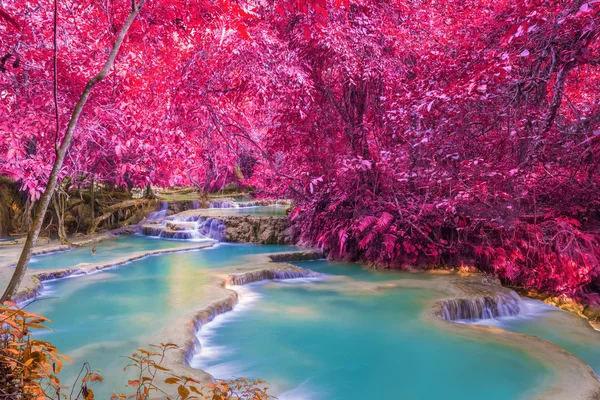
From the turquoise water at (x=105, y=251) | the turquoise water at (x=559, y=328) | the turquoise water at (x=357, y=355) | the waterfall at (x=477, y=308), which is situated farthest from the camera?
the turquoise water at (x=105, y=251)

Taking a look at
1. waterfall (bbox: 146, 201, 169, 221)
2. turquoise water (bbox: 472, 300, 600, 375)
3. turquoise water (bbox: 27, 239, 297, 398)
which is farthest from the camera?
waterfall (bbox: 146, 201, 169, 221)

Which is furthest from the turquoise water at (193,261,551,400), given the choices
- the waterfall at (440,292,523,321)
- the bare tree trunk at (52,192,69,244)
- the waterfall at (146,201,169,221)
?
the waterfall at (146,201,169,221)

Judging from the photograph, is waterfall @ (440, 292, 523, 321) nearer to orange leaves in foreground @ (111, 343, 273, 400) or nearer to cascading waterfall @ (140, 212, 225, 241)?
orange leaves in foreground @ (111, 343, 273, 400)

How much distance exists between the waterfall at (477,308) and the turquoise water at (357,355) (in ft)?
1.29

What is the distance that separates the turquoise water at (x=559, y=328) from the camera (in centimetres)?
506

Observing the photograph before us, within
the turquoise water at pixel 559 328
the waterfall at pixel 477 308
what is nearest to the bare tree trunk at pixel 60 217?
the waterfall at pixel 477 308

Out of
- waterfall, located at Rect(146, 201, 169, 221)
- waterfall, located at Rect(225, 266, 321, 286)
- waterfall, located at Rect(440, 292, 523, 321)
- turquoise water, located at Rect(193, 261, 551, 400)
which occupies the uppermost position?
waterfall, located at Rect(146, 201, 169, 221)

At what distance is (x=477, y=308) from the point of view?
610 cm

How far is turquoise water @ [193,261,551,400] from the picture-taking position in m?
4.00

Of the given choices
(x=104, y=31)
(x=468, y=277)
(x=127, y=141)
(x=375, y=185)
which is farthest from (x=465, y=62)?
(x=104, y=31)

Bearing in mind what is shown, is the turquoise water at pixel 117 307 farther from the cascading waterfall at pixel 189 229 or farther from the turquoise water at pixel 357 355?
the cascading waterfall at pixel 189 229

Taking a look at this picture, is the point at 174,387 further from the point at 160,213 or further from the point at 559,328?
the point at 160,213

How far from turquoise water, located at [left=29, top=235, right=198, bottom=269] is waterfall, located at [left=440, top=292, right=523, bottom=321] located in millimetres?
7151

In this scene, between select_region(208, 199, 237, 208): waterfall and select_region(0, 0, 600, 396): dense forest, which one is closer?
select_region(0, 0, 600, 396): dense forest
